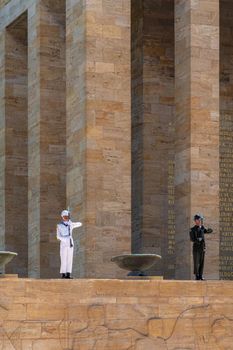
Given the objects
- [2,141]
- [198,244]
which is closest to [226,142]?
[2,141]

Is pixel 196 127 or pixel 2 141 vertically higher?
pixel 2 141

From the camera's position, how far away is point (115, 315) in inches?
1099

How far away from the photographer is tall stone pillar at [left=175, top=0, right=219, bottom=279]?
3388 cm

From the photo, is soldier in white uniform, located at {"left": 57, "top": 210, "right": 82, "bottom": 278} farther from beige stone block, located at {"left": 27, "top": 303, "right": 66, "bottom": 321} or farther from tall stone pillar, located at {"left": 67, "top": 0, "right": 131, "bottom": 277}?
tall stone pillar, located at {"left": 67, "top": 0, "right": 131, "bottom": 277}

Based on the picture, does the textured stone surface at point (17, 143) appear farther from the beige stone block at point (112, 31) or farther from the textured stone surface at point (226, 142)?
the beige stone block at point (112, 31)

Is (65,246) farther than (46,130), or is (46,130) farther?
(46,130)

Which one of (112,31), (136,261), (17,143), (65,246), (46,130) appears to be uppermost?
(112,31)

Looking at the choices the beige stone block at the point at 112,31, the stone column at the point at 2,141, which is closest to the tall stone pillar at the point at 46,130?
the stone column at the point at 2,141

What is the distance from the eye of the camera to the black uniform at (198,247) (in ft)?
99.8

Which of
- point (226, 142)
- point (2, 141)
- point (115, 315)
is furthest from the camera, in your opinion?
point (2, 141)

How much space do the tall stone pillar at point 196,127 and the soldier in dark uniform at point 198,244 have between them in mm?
2928

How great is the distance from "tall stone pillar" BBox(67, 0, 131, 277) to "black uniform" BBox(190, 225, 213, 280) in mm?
3374

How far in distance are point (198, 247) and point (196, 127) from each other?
478 centimetres

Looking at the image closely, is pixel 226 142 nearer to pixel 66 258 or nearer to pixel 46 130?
pixel 46 130
